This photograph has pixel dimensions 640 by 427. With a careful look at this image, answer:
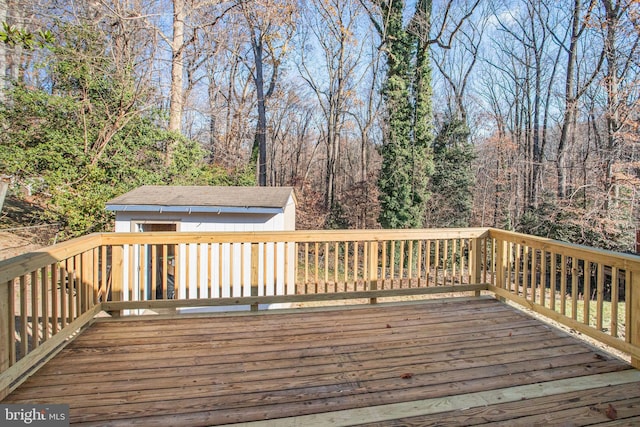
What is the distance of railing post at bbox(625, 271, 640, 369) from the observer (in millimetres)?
2662

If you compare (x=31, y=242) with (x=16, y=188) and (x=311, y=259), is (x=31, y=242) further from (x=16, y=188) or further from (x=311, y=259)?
(x=311, y=259)

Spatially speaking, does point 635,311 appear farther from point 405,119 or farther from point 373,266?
point 405,119

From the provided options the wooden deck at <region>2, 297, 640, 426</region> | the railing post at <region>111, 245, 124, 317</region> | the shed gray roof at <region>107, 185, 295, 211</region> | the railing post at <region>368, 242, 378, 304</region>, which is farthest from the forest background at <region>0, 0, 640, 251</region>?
the railing post at <region>368, 242, 378, 304</region>

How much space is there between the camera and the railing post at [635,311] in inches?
105

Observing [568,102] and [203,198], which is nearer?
[203,198]

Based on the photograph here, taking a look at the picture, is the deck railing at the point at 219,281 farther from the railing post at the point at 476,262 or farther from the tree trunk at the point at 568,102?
the tree trunk at the point at 568,102

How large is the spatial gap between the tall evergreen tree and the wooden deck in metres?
9.57

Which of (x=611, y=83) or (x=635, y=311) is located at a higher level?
(x=611, y=83)

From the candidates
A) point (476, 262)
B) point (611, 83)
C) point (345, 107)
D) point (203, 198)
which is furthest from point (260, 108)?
point (476, 262)

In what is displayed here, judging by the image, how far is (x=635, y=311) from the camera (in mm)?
2686

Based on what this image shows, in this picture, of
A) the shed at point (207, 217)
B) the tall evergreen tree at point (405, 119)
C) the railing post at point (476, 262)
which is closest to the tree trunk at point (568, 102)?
the tall evergreen tree at point (405, 119)

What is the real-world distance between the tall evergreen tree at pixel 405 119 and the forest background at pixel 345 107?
5 centimetres

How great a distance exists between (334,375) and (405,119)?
39.4 ft

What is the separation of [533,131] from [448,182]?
4643 mm
